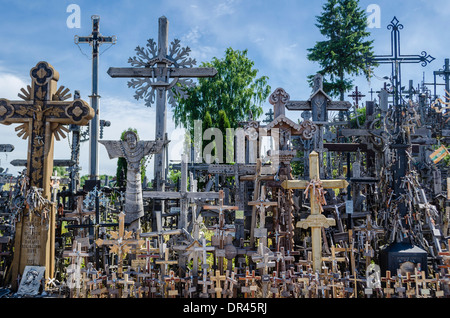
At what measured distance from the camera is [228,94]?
75.7 feet

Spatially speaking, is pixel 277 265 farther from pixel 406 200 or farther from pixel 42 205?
pixel 42 205

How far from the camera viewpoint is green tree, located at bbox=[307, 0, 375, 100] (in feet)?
64.5

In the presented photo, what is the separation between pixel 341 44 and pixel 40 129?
16969mm

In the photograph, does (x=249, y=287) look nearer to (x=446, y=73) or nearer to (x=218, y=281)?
(x=218, y=281)

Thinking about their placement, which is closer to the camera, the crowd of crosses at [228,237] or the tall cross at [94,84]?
the crowd of crosses at [228,237]

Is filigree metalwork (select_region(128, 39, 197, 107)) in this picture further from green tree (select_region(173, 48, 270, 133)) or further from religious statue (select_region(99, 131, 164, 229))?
green tree (select_region(173, 48, 270, 133))

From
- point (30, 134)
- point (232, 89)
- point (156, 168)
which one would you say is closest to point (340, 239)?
point (156, 168)

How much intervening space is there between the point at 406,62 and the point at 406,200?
344 cm

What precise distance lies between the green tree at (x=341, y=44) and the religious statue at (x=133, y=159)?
1531 cm

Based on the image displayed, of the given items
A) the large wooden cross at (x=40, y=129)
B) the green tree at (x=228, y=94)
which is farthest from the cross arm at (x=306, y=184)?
the green tree at (x=228, y=94)

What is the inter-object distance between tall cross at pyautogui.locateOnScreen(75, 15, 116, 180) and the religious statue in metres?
5.44

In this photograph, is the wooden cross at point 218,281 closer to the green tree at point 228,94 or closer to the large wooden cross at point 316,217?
the large wooden cross at point 316,217

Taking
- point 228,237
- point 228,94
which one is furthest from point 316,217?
point 228,94

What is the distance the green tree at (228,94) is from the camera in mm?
22859
